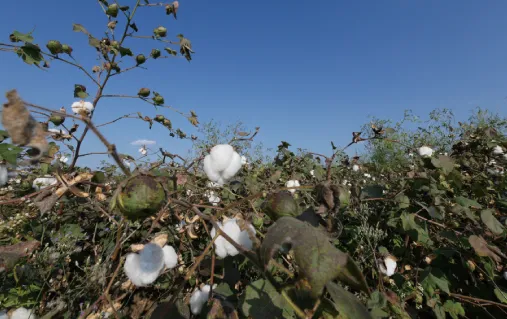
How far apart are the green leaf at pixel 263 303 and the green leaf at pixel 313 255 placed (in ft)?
1.08

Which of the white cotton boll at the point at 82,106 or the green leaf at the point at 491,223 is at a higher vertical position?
the white cotton boll at the point at 82,106

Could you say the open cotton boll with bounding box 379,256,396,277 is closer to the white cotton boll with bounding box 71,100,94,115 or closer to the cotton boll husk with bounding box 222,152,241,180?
the cotton boll husk with bounding box 222,152,241,180

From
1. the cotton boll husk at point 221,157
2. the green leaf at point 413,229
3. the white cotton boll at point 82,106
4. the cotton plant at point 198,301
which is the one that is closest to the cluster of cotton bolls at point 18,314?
the cotton plant at point 198,301

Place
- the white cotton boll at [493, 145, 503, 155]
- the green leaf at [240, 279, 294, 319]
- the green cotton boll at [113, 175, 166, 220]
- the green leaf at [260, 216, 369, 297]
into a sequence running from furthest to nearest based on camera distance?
the white cotton boll at [493, 145, 503, 155] < the green leaf at [240, 279, 294, 319] < the green cotton boll at [113, 175, 166, 220] < the green leaf at [260, 216, 369, 297]

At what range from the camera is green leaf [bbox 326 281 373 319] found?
448 millimetres

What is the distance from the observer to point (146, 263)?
82cm

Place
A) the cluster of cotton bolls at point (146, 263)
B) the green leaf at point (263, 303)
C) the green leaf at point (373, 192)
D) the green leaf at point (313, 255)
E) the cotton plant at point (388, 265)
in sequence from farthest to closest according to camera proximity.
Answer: the green leaf at point (373, 192)
the cotton plant at point (388, 265)
the cluster of cotton bolls at point (146, 263)
the green leaf at point (263, 303)
the green leaf at point (313, 255)

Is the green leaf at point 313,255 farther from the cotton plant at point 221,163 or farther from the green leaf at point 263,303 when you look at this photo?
the cotton plant at point 221,163

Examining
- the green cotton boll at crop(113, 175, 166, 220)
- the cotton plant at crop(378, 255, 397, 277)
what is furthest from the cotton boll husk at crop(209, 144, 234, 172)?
the cotton plant at crop(378, 255, 397, 277)

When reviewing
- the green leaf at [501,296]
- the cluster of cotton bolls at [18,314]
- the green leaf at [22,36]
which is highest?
the green leaf at [22,36]

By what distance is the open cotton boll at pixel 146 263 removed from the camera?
82 cm

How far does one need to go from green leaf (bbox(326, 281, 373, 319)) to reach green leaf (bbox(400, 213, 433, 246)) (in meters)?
0.91

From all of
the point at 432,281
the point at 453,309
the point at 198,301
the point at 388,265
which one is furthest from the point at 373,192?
the point at 198,301

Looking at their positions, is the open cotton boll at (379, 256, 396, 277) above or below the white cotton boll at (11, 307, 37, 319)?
above
